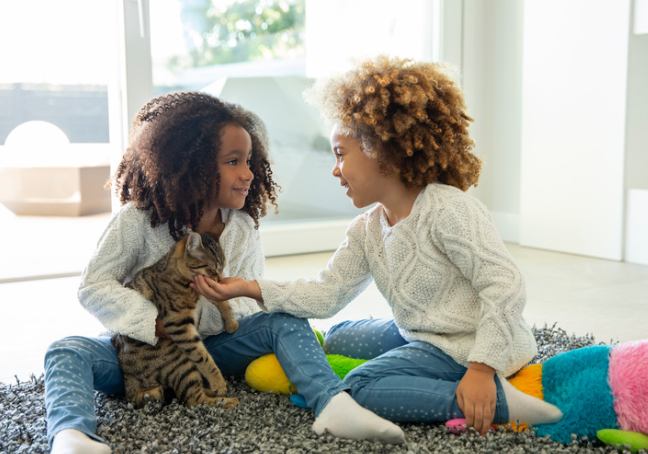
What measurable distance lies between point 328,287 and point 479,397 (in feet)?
1.44

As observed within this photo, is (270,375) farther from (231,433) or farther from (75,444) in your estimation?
(75,444)

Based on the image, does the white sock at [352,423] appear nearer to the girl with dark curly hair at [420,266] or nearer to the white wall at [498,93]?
the girl with dark curly hair at [420,266]

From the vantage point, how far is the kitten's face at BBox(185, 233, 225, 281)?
147 centimetres

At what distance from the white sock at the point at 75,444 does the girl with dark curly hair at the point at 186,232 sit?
0.16m

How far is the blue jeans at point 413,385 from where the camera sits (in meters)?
1.31

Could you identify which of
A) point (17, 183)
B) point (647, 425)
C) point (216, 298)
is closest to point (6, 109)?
point (17, 183)

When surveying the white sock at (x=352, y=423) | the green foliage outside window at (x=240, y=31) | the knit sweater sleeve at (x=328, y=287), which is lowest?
the white sock at (x=352, y=423)

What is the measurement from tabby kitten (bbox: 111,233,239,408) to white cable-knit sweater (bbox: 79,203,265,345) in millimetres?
35

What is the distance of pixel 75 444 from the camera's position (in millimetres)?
1140

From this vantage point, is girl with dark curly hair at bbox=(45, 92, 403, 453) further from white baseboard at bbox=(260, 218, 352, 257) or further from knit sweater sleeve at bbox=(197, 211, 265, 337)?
white baseboard at bbox=(260, 218, 352, 257)

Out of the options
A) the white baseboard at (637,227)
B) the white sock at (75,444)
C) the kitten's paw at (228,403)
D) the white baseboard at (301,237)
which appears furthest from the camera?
the white baseboard at (301,237)

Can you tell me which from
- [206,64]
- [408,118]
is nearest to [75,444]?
[408,118]

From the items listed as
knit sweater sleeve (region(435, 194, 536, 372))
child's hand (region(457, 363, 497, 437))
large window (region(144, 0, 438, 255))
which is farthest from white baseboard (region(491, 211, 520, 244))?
child's hand (region(457, 363, 497, 437))

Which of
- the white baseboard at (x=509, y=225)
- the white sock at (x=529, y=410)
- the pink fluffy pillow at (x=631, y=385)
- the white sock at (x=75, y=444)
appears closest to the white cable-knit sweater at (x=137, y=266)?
the white sock at (x=75, y=444)
